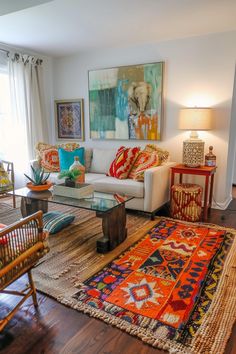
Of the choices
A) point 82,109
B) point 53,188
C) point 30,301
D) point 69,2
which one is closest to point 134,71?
point 82,109

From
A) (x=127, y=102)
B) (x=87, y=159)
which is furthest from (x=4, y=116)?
(x=127, y=102)

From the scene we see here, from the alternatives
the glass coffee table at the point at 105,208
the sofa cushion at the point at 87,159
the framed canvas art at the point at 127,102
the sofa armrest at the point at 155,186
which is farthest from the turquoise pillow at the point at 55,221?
the framed canvas art at the point at 127,102

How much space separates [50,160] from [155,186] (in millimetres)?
1746

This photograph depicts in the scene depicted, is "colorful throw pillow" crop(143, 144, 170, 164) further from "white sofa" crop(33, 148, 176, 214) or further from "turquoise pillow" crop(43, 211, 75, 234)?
"turquoise pillow" crop(43, 211, 75, 234)

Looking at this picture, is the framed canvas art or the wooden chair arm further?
the framed canvas art

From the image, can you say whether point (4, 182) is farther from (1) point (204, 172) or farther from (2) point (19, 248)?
(1) point (204, 172)

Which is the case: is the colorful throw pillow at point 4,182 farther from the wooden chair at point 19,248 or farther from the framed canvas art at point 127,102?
the wooden chair at point 19,248

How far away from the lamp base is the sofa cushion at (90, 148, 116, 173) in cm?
117

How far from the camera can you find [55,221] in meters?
2.88

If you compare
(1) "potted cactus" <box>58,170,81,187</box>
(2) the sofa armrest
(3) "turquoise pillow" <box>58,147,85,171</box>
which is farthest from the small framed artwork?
(1) "potted cactus" <box>58,170,81,187</box>

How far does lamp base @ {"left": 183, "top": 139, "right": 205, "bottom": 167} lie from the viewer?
328 cm

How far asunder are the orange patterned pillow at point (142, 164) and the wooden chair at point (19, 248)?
6.19 ft

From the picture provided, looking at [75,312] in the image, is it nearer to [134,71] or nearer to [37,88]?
[134,71]

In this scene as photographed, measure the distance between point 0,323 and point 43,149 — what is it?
9.72 ft
